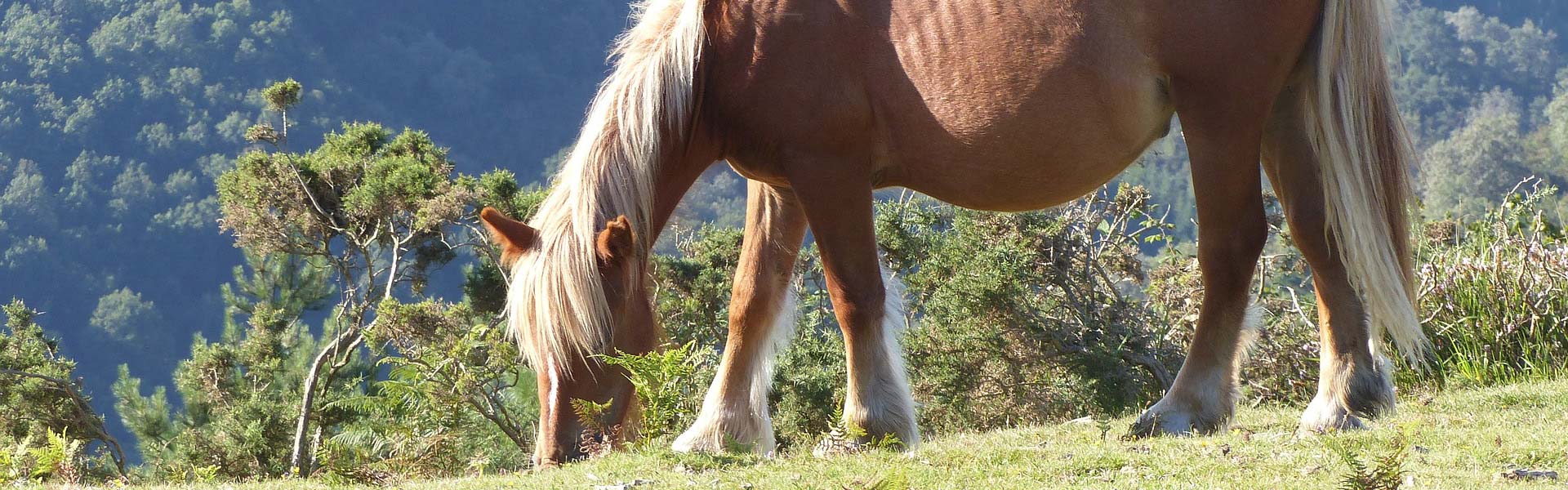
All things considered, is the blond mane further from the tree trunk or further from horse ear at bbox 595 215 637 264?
the tree trunk

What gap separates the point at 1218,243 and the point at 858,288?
1.25 m

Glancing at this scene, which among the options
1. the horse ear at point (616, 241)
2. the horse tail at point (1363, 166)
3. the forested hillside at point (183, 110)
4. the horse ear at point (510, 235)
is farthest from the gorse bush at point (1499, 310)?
the forested hillside at point (183, 110)

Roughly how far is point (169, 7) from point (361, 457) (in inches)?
2229

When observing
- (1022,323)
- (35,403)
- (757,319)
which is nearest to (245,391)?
(35,403)

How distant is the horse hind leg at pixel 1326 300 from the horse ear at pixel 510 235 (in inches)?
105

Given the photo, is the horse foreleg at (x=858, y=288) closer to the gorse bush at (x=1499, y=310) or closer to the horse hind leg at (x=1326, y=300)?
the horse hind leg at (x=1326, y=300)

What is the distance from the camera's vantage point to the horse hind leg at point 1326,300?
4137mm

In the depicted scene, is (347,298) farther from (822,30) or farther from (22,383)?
(822,30)

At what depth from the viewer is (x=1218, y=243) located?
4227 millimetres

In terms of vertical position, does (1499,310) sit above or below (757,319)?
below

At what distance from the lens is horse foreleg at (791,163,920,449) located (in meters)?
4.20

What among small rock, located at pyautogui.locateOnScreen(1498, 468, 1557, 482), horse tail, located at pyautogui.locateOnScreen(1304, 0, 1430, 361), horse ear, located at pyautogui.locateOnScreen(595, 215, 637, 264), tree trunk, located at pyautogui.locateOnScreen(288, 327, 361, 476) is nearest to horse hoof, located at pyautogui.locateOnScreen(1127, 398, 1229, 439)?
horse tail, located at pyautogui.locateOnScreen(1304, 0, 1430, 361)

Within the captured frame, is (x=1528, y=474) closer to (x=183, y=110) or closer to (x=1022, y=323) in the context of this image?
(x=1022, y=323)

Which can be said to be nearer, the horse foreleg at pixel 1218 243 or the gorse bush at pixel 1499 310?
the horse foreleg at pixel 1218 243
